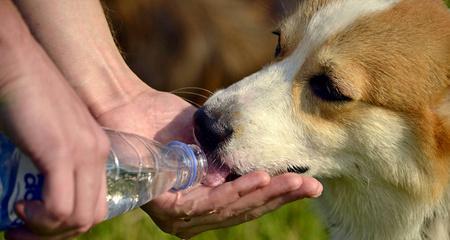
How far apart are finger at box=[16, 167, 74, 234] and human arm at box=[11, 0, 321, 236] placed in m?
0.93

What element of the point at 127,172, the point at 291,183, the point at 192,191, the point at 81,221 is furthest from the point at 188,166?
the point at 81,221

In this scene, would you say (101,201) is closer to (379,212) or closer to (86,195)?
(86,195)

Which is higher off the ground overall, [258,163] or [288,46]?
[288,46]

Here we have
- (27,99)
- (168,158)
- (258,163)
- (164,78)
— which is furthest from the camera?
(164,78)

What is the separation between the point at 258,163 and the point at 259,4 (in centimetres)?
290

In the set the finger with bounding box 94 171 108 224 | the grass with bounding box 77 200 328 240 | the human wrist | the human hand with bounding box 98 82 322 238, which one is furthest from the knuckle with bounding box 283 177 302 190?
the grass with bounding box 77 200 328 240

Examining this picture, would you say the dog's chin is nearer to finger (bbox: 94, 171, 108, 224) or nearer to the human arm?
the human arm

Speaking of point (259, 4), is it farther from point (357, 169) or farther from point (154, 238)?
point (357, 169)

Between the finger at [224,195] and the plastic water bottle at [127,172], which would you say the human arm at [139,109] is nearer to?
the finger at [224,195]

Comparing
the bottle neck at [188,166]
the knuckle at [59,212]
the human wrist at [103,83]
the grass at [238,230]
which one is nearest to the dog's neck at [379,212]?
the bottle neck at [188,166]

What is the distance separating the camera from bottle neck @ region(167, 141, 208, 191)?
8.53ft

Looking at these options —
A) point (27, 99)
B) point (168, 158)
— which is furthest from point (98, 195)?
point (168, 158)

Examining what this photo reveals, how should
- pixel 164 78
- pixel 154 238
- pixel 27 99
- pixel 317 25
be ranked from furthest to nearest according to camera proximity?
1. pixel 164 78
2. pixel 154 238
3. pixel 317 25
4. pixel 27 99

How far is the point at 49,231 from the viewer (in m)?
1.74
